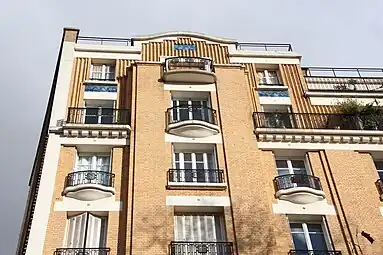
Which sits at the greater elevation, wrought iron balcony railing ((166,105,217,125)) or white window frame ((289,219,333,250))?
wrought iron balcony railing ((166,105,217,125))

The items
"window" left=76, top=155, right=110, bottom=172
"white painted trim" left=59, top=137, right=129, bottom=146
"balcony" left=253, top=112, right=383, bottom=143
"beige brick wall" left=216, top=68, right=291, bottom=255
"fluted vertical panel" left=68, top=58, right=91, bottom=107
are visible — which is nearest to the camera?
"beige brick wall" left=216, top=68, right=291, bottom=255

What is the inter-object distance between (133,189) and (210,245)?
2657 millimetres

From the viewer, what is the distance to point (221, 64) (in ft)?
60.1

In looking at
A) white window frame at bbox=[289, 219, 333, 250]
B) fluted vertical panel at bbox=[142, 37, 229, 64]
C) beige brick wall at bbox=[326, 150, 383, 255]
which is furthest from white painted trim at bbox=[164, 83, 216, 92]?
white window frame at bbox=[289, 219, 333, 250]

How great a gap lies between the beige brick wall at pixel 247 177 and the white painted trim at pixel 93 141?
10.7ft

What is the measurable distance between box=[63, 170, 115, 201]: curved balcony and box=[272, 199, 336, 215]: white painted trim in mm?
4719

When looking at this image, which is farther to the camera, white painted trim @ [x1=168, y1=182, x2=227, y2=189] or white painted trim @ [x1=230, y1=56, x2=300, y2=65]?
white painted trim @ [x1=230, y1=56, x2=300, y2=65]

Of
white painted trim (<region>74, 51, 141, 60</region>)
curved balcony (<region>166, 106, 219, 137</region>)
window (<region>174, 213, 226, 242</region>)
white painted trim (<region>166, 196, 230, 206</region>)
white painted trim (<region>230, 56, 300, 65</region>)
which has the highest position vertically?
white painted trim (<region>74, 51, 141, 60</region>)

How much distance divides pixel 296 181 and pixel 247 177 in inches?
63.6

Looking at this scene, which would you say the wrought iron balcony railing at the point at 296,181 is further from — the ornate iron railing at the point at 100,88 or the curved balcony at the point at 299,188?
the ornate iron railing at the point at 100,88

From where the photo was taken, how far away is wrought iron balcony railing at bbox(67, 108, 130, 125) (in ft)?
53.7

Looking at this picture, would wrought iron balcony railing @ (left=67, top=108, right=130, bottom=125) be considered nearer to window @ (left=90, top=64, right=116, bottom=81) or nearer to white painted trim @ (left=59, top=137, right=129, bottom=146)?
white painted trim @ (left=59, top=137, right=129, bottom=146)

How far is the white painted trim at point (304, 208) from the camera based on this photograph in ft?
46.3

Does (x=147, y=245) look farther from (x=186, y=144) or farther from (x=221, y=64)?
(x=221, y=64)
